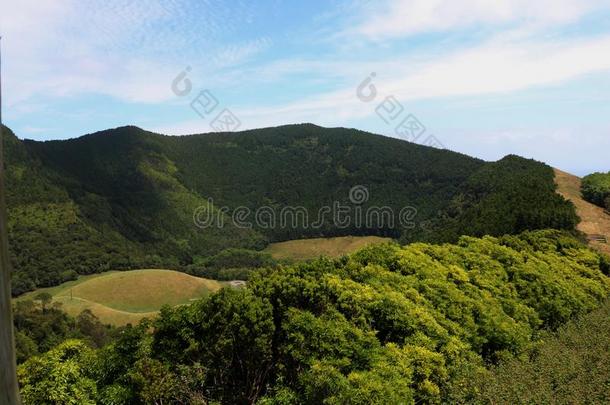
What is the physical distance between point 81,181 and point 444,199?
433ft

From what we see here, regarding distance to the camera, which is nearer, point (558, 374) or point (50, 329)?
point (558, 374)

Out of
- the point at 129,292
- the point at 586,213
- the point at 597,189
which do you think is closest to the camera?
the point at 586,213

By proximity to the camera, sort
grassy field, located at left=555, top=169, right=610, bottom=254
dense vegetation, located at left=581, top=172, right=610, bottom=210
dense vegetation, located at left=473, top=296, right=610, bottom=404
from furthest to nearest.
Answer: dense vegetation, located at left=581, top=172, right=610, bottom=210, grassy field, located at left=555, top=169, right=610, bottom=254, dense vegetation, located at left=473, top=296, right=610, bottom=404

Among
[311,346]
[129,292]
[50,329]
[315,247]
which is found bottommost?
[129,292]

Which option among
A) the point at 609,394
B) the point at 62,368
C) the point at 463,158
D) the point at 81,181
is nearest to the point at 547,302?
the point at 609,394

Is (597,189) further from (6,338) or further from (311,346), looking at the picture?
(6,338)

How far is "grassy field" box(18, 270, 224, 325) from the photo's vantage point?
107 m

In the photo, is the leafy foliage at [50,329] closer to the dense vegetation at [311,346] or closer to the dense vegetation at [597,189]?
the dense vegetation at [311,346]

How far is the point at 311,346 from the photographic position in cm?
1390

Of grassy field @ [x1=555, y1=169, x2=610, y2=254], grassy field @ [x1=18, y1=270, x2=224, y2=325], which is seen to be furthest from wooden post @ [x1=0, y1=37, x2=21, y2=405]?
grassy field @ [x1=18, y1=270, x2=224, y2=325]

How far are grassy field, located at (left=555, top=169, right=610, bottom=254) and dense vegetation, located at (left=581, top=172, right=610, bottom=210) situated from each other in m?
0.91

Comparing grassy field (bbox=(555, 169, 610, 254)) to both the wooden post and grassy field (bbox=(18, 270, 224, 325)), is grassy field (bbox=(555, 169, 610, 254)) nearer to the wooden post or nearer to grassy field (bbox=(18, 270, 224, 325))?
the wooden post

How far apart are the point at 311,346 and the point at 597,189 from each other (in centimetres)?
6070

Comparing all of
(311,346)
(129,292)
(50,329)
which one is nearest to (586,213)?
(311,346)
